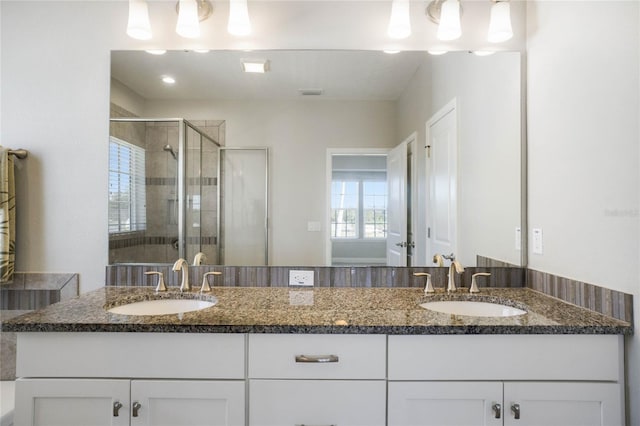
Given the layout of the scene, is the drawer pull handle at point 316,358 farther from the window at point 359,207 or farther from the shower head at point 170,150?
the shower head at point 170,150

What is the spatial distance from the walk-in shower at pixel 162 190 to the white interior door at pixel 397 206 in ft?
2.99

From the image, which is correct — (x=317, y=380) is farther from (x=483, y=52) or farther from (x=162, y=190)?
(x=483, y=52)

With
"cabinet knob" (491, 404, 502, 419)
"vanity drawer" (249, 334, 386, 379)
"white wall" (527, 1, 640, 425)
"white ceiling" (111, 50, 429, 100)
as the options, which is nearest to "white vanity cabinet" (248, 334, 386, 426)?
"vanity drawer" (249, 334, 386, 379)

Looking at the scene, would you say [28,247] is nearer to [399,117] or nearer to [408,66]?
[399,117]

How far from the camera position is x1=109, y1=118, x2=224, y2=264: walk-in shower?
1.77m

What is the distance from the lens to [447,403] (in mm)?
1140

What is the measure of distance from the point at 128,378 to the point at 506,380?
1.28 meters

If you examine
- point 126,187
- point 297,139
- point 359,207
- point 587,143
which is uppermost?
point 297,139

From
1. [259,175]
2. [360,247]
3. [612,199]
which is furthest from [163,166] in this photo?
[612,199]

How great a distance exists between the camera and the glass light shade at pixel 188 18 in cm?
166

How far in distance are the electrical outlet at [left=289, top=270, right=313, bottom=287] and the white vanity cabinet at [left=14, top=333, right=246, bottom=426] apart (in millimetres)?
633

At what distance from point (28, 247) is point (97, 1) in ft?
4.35

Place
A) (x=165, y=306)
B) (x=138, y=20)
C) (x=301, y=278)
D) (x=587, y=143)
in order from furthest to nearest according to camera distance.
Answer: (x=301, y=278)
(x=138, y=20)
(x=165, y=306)
(x=587, y=143)

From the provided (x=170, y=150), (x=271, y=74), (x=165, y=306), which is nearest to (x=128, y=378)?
(x=165, y=306)
